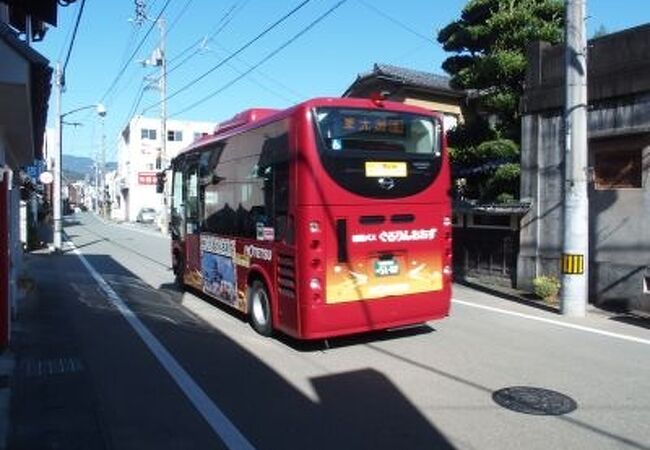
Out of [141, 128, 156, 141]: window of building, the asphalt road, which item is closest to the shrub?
the asphalt road

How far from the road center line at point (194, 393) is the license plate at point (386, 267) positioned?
2.75m

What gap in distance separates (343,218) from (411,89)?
53.5 feet

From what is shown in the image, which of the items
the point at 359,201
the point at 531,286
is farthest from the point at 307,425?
the point at 531,286

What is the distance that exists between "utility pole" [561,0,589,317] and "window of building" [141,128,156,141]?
7531 centimetres

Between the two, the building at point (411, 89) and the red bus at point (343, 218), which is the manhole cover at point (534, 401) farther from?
the building at point (411, 89)

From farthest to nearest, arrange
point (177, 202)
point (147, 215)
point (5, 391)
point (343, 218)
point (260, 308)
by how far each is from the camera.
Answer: point (147, 215) → point (177, 202) → point (260, 308) → point (343, 218) → point (5, 391)

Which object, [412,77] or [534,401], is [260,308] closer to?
[534,401]

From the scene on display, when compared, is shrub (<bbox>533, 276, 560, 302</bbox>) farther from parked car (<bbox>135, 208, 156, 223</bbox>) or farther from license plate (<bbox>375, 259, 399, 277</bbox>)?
parked car (<bbox>135, 208, 156, 223</bbox>)

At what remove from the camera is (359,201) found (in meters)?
9.46

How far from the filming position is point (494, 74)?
54.1 ft

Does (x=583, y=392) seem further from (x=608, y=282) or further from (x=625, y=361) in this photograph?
(x=608, y=282)

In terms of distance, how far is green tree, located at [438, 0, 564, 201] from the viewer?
16.3m

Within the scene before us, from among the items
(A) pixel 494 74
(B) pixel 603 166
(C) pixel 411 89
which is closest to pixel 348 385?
(B) pixel 603 166

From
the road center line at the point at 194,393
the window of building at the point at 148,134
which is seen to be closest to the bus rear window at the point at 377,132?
the road center line at the point at 194,393
